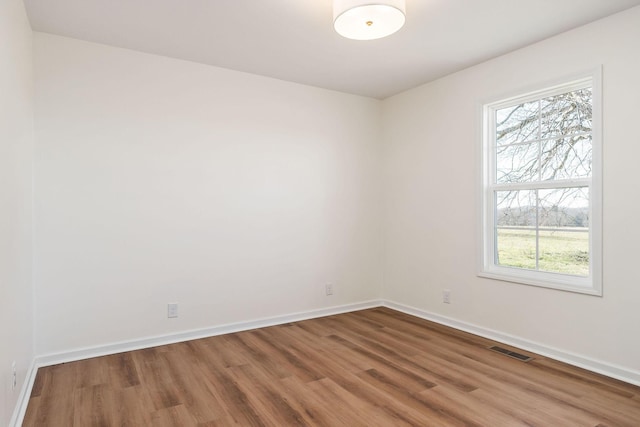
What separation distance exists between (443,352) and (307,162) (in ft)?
7.74

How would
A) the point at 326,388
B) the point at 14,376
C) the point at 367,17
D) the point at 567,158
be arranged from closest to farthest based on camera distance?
the point at 14,376
the point at 367,17
the point at 326,388
the point at 567,158

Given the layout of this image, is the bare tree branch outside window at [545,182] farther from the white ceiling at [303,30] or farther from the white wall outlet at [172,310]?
the white wall outlet at [172,310]

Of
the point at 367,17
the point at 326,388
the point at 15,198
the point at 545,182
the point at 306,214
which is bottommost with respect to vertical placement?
the point at 326,388

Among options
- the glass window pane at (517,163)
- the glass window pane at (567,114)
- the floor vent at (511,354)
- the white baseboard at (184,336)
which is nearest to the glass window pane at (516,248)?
the glass window pane at (517,163)

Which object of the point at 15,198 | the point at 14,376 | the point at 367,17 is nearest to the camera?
the point at 14,376

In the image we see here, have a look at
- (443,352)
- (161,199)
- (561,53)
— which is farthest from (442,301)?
(161,199)

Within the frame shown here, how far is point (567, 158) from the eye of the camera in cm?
309

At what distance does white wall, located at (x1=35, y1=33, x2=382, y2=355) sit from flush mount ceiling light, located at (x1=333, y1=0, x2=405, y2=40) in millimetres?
1721

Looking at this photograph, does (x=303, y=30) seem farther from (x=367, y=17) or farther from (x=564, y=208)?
(x=564, y=208)

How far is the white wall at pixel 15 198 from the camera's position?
6.11 feet

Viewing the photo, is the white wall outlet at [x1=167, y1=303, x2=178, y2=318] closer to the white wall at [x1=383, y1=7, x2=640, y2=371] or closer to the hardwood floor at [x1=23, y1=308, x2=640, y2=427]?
the hardwood floor at [x1=23, y1=308, x2=640, y2=427]

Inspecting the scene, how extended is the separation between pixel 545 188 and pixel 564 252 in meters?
0.55

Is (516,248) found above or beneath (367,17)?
beneath

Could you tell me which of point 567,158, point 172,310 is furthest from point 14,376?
point 567,158
